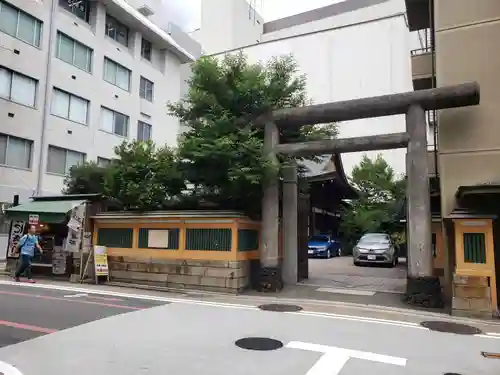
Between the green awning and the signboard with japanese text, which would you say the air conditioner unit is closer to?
the green awning

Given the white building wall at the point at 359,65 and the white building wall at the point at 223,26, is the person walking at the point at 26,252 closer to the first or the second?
the white building wall at the point at 359,65

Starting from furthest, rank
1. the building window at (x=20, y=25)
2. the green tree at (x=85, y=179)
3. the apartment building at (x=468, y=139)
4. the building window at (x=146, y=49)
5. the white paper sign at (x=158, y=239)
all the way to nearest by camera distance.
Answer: the building window at (x=146, y=49) → the building window at (x=20, y=25) → the green tree at (x=85, y=179) → the white paper sign at (x=158, y=239) → the apartment building at (x=468, y=139)

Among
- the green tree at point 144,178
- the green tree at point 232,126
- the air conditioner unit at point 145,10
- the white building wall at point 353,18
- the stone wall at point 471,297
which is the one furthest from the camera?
the white building wall at point 353,18

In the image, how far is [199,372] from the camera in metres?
4.98

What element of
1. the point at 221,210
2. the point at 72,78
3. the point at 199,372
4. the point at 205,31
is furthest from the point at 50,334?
the point at 205,31

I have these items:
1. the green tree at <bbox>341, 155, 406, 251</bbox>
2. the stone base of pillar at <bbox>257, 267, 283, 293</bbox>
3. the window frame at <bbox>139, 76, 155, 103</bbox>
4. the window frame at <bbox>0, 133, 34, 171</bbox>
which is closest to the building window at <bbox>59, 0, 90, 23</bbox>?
the window frame at <bbox>139, 76, 155, 103</bbox>

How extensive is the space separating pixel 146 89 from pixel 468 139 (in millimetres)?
25821

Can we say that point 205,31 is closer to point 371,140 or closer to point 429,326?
point 371,140

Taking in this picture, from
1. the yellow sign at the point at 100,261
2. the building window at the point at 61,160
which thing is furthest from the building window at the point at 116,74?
the yellow sign at the point at 100,261

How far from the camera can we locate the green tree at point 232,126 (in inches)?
456

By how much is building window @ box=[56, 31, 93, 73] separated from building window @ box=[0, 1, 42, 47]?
58.0 inches

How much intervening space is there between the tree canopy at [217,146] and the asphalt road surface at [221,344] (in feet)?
13.7

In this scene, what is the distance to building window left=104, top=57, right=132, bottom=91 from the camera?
28.3 meters

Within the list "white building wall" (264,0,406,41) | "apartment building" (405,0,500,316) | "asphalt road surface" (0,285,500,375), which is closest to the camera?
"asphalt road surface" (0,285,500,375)
